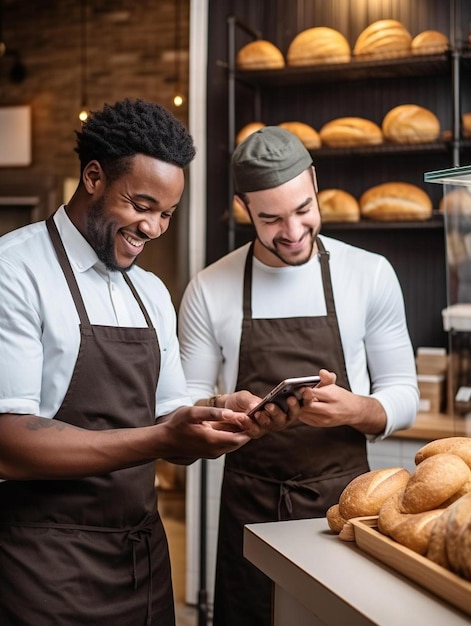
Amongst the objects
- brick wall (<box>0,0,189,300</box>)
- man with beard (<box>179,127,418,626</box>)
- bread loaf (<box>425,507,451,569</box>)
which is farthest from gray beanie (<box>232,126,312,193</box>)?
brick wall (<box>0,0,189,300</box>)

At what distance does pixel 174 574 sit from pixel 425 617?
131 inches

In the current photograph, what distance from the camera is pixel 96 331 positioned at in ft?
6.06

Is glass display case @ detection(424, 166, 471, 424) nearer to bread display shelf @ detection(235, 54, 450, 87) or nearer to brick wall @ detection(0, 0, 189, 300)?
bread display shelf @ detection(235, 54, 450, 87)

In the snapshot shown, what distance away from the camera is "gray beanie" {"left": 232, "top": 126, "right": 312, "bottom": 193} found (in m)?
2.27

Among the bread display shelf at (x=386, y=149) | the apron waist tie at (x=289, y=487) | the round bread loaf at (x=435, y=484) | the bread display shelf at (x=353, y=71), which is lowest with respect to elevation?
the apron waist tie at (x=289, y=487)

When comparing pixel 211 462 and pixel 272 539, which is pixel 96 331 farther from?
pixel 211 462

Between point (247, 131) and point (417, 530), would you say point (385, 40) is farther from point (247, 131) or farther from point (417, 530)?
point (417, 530)

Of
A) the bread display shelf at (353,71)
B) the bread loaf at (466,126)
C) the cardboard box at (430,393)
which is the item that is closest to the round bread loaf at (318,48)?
the bread display shelf at (353,71)

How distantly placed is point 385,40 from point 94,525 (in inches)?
99.6

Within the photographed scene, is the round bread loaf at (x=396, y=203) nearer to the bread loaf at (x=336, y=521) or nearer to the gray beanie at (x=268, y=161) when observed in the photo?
the gray beanie at (x=268, y=161)

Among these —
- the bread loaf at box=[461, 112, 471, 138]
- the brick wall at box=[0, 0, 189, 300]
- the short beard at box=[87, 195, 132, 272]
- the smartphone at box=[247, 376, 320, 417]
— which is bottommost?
the smartphone at box=[247, 376, 320, 417]

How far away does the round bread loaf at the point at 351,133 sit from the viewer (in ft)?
11.9

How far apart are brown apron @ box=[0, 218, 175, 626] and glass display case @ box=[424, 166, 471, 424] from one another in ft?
2.88

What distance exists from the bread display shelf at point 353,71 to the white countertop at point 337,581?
2.44 m
